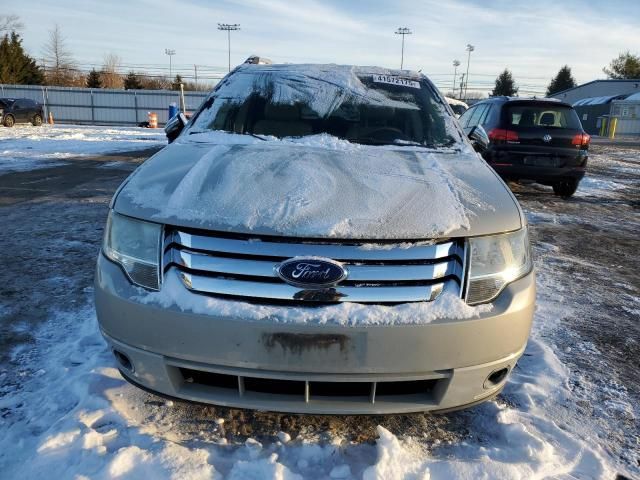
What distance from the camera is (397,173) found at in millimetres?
2436

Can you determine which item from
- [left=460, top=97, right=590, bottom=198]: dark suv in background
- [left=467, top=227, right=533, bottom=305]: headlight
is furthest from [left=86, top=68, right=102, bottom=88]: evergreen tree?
[left=467, top=227, right=533, bottom=305]: headlight

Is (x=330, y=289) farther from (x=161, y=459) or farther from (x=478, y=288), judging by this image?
(x=161, y=459)

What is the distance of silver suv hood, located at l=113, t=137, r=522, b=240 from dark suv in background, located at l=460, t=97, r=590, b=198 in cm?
606

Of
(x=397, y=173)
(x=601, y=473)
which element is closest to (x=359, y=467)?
(x=601, y=473)

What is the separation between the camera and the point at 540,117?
8.43 meters

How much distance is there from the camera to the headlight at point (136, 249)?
1991mm

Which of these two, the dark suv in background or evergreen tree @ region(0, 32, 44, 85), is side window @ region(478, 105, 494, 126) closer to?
the dark suv in background

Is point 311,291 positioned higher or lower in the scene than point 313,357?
higher

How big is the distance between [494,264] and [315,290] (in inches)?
29.5

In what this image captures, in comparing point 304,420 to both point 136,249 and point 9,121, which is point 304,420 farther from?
point 9,121

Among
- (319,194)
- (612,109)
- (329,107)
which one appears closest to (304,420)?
(319,194)

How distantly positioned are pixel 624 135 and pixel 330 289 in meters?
46.6

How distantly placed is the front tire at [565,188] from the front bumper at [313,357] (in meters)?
7.64

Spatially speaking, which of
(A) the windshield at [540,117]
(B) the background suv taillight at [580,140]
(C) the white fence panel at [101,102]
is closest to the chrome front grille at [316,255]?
(A) the windshield at [540,117]
